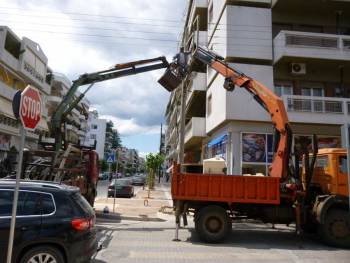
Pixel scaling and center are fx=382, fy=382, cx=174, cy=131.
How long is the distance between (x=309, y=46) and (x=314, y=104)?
328cm

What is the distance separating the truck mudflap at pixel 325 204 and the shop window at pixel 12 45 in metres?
30.5

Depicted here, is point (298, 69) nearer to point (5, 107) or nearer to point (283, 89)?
point (283, 89)

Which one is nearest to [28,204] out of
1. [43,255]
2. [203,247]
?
[43,255]

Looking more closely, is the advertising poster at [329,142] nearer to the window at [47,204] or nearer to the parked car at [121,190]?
the parked car at [121,190]

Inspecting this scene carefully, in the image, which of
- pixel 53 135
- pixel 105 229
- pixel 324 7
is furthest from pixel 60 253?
pixel 324 7

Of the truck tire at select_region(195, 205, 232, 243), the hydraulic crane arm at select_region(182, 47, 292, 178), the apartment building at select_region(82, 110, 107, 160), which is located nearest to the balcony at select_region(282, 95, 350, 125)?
the hydraulic crane arm at select_region(182, 47, 292, 178)

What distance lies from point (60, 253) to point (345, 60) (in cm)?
1983

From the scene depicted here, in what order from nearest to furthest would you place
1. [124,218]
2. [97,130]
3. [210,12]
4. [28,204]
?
1. [28,204]
2. [124,218]
3. [210,12]
4. [97,130]

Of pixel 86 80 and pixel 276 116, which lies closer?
pixel 276 116

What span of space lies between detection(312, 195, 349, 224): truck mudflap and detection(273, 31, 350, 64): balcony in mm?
11502

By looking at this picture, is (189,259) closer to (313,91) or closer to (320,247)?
(320,247)

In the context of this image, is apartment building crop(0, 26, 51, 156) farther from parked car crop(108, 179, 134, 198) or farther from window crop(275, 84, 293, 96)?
window crop(275, 84, 293, 96)

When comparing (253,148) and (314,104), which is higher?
(314,104)

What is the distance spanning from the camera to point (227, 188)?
37.8ft
